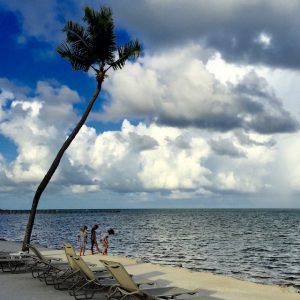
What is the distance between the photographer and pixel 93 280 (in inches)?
412

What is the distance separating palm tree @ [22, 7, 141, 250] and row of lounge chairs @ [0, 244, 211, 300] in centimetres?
421

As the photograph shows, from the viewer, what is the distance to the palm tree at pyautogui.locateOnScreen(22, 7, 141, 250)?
1886 cm

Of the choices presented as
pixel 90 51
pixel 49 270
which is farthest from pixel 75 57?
pixel 49 270

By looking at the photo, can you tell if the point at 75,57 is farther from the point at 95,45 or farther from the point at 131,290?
the point at 131,290

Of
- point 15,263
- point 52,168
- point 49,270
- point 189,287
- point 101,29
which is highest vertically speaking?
point 101,29

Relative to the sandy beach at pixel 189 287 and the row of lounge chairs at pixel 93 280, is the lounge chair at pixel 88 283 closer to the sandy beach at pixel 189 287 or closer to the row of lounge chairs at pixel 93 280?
the row of lounge chairs at pixel 93 280

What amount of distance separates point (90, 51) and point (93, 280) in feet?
37.8

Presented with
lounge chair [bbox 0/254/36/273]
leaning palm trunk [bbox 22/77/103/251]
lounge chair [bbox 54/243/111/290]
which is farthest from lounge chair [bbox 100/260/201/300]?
leaning palm trunk [bbox 22/77/103/251]

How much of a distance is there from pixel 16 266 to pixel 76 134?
689 cm

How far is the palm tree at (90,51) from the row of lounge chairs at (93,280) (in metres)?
4.21

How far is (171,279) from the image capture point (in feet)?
46.0

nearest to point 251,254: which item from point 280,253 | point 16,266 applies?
point 280,253

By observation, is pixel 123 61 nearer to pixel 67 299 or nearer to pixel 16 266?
pixel 16 266

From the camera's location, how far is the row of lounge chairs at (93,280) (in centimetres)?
915
